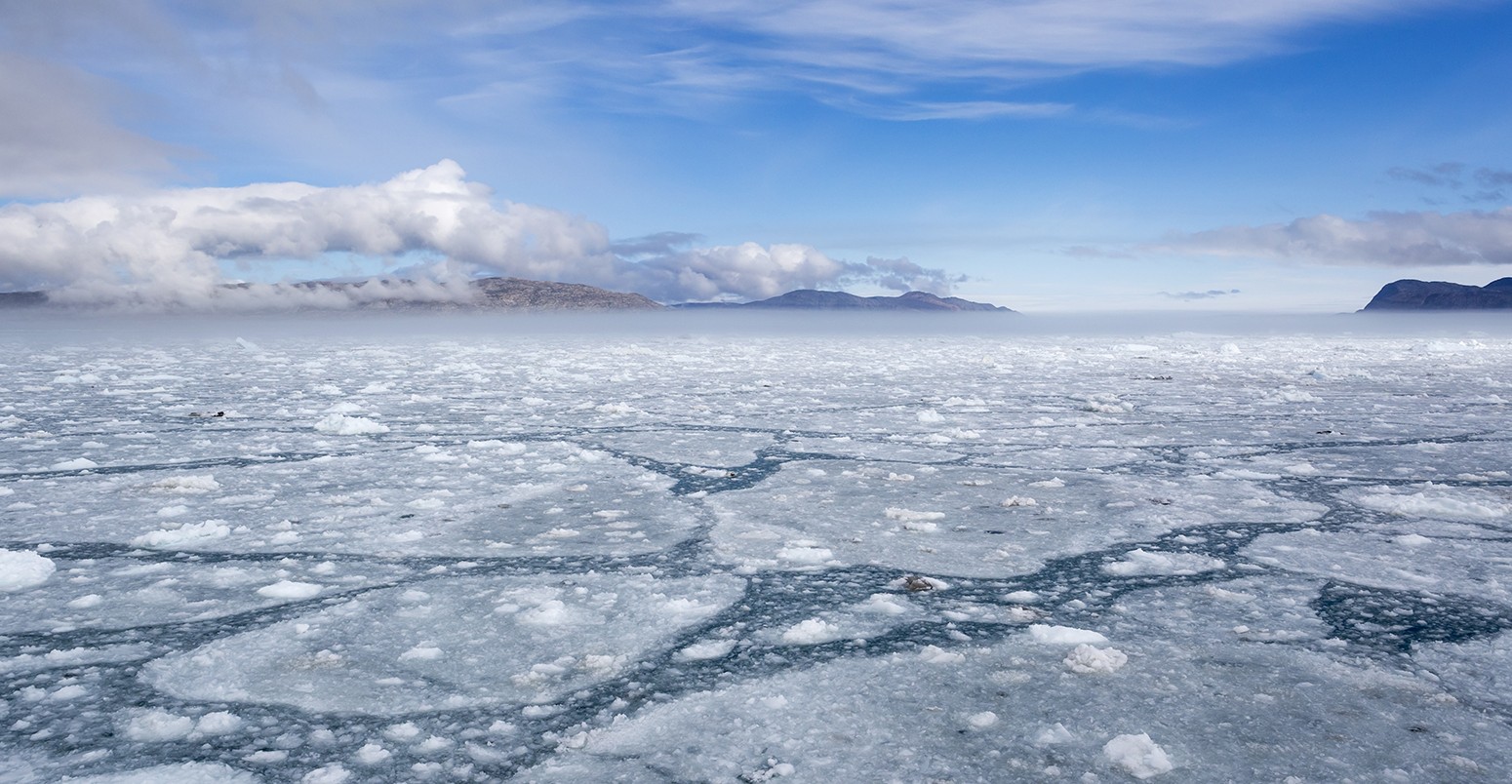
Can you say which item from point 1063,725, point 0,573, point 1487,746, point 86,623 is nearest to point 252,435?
point 0,573

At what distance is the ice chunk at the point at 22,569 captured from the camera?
13.4 feet

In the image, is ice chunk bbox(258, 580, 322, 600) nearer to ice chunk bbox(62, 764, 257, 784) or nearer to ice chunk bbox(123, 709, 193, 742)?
ice chunk bbox(123, 709, 193, 742)

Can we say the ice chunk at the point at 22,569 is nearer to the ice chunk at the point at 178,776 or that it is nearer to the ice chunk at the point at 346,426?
the ice chunk at the point at 178,776

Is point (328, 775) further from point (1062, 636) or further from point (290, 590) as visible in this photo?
point (1062, 636)

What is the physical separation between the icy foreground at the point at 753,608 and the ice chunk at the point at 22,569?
0.05 feet

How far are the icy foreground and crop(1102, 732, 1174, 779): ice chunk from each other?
11 mm

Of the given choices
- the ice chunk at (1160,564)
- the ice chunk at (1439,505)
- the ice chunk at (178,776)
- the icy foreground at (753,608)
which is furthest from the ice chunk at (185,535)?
the ice chunk at (1439,505)

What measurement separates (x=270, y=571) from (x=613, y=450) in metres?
3.88

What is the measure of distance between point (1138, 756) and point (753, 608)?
1.66 m

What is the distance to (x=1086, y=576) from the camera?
430 cm

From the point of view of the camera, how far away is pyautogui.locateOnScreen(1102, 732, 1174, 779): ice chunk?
254 cm

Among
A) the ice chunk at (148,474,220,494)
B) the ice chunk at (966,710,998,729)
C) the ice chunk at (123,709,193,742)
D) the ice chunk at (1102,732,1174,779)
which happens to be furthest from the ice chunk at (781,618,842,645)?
the ice chunk at (148,474,220,494)

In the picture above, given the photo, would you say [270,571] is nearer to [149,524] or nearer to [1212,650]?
[149,524]

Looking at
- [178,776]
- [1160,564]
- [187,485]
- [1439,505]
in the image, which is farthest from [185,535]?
[1439,505]
